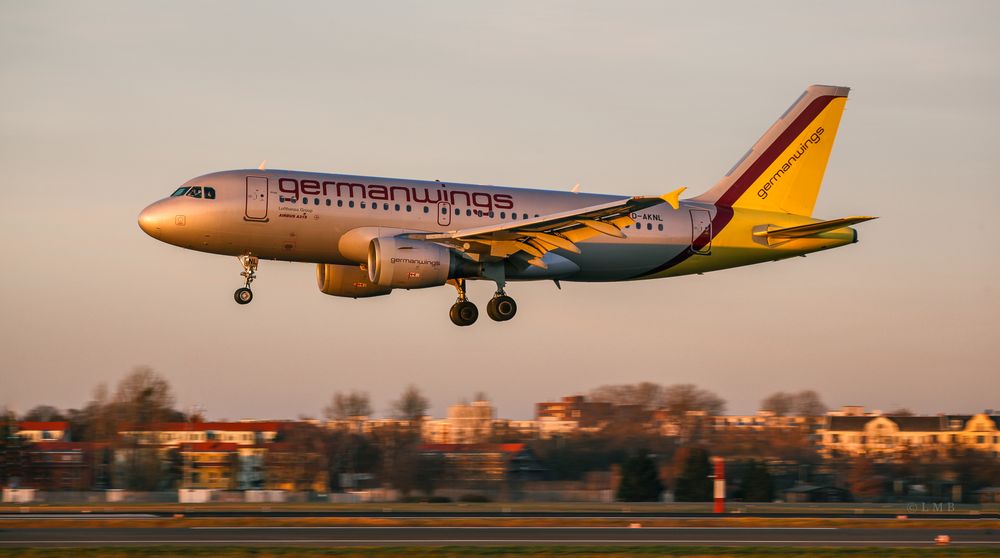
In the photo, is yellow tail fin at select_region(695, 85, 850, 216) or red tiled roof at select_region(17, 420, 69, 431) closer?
yellow tail fin at select_region(695, 85, 850, 216)

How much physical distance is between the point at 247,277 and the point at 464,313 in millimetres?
7360

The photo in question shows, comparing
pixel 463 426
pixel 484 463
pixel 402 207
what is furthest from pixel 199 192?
pixel 463 426

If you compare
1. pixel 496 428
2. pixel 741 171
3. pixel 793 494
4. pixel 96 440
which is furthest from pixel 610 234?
pixel 96 440

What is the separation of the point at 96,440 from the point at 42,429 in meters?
9.44

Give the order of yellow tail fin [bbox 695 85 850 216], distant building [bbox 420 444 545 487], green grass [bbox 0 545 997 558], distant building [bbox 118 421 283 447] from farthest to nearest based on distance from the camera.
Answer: distant building [bbox 118 421 283 447] < distant building [bbox 420 444 545 487] < yellow tail fin [bbox 695 85 850 216] < green grass [bbox 0 545 997 558]

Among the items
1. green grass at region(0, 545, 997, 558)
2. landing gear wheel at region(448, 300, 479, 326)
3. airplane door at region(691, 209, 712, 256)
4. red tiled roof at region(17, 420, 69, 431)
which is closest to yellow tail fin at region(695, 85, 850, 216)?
airplane door at region(691, 209, 712, 256)

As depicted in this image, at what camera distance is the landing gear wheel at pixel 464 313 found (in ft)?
140

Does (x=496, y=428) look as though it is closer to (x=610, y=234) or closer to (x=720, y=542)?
(x=610, y=234)

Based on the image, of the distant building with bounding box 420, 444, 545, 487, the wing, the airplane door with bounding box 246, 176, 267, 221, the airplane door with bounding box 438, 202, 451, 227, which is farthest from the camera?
the distant building with bounding box 420, 444, 545, 487

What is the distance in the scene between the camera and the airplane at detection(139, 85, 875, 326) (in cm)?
3959

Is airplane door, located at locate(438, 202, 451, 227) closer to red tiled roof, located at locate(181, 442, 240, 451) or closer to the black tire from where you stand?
the black tire

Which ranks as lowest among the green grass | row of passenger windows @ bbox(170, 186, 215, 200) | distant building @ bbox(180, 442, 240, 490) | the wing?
the green grass

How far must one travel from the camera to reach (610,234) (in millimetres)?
40281

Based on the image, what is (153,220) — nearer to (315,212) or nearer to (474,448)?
(315,212)
